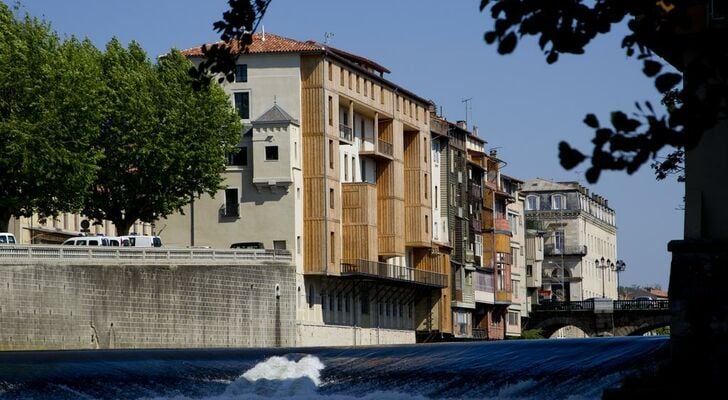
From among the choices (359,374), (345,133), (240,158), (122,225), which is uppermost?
(345,133)

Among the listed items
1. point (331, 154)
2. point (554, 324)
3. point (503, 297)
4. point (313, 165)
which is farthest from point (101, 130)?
point (554, 324)

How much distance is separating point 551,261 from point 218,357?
15367cm

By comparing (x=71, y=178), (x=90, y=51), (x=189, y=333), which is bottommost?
(x=189, y=333)

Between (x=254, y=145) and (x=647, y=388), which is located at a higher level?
(x=254, y=145)

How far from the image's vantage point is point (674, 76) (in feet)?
39.2

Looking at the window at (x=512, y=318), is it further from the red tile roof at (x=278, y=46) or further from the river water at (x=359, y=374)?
the river water at (x=359, y=374)

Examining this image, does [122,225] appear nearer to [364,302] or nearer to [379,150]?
[364,302]

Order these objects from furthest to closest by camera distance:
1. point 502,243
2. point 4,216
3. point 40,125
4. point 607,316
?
point 502,243, point 607,316, point 4,216, point 40,125

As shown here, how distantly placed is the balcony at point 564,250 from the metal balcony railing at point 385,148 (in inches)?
3555

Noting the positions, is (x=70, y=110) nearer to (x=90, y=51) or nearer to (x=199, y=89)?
(x=90, y=51)

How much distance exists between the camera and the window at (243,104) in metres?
96.5

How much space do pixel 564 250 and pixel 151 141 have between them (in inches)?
4522

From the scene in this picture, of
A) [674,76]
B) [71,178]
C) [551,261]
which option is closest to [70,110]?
[71,178]

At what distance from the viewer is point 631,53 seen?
12.4 meters
